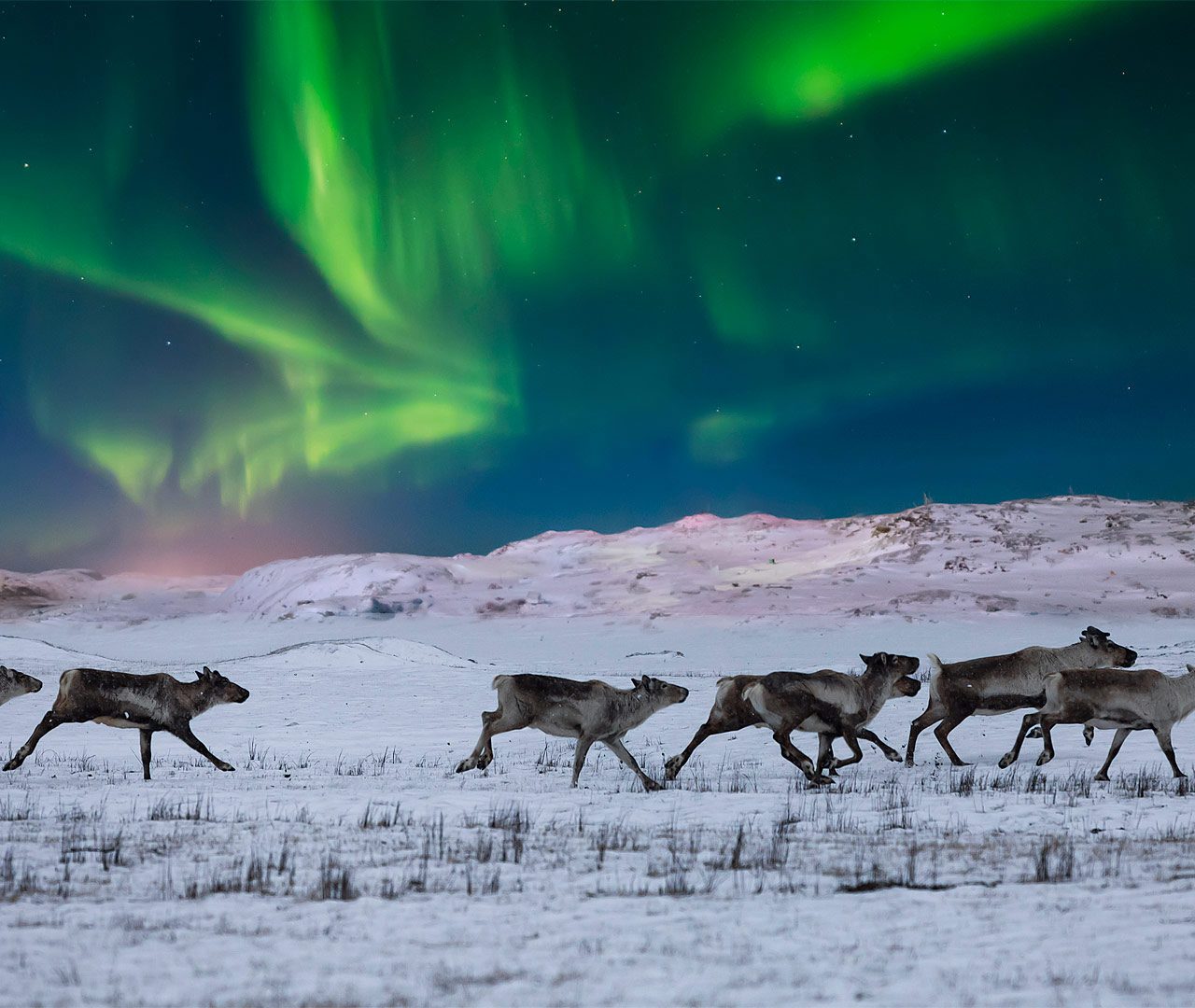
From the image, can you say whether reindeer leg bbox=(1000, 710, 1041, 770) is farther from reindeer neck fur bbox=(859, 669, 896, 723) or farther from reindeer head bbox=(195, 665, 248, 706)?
reindeer head bbox=(195, 665, 248, 706)

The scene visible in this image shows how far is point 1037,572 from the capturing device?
73.8 meters

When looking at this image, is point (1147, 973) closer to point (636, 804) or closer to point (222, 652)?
point (636, 804)

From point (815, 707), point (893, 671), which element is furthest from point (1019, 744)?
point (815, 707)

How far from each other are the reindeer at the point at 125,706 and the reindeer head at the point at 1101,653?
13.2 metres

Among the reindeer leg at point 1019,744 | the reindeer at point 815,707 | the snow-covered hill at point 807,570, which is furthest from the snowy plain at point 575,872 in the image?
the snow-covered hill at point 807,570

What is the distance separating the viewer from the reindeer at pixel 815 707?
44.1 feet

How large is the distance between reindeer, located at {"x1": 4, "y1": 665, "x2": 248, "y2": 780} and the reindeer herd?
0.01 metres

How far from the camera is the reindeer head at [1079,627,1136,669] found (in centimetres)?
1670

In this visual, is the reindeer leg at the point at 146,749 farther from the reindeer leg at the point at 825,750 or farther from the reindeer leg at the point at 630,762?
the reindeer leg at the point at 825,750

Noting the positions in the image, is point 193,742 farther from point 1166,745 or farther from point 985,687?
point 1166,745

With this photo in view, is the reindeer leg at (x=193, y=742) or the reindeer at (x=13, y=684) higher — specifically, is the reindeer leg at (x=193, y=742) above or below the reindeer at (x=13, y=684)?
below

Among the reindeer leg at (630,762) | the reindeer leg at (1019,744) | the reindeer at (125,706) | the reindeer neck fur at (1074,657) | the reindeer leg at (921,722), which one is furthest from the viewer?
the reindeer neck fur at (1074,657)

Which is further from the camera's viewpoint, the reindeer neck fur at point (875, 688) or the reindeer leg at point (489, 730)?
the reindeer neck fur at point (875, 688)

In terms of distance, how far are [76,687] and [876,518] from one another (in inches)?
3574
